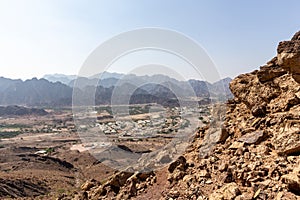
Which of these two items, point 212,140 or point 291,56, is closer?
point 291,56

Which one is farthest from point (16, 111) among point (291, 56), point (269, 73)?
point (291, 56)

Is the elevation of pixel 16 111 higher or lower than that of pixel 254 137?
lower

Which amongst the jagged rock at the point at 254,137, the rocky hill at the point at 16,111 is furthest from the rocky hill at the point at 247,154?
the rocky hill at the point at 16,111

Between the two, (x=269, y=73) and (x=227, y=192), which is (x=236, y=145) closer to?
(x=227, y=192)

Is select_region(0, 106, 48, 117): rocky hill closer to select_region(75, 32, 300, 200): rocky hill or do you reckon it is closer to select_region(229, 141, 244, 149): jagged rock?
select_region(75, 32, 300, 200): rocky hill

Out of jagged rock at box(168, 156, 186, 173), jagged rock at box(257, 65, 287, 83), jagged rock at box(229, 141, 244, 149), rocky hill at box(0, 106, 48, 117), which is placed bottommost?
rocky hill at box(0, 106, 48, 117)

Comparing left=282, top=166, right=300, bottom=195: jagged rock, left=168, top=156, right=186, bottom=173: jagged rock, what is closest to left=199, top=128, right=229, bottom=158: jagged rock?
left=168, top=156, right=186, bottom=173: jagged rock

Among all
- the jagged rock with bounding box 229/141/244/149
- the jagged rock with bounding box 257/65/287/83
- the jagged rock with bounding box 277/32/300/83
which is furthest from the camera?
the jagged rock with bounding box 257/65/287/83

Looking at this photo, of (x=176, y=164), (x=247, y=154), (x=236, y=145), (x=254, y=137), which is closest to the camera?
(x=247, y=154)

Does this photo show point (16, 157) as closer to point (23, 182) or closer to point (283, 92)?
point (23, 182)

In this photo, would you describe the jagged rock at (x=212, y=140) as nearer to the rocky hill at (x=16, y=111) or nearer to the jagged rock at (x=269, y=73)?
the jagged rock at (x=269, y=73)
